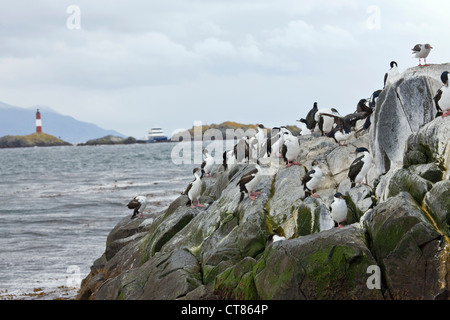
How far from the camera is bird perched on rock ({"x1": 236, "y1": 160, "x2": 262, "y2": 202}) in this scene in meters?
18.2

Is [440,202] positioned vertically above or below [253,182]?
below

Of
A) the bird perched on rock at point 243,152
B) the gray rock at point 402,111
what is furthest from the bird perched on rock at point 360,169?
the bird perched on rock at point 243,152

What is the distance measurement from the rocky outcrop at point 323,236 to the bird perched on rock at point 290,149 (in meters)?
0.37

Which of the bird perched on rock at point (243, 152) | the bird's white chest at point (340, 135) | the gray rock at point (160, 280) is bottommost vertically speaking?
the gray rock at point (160, 280)

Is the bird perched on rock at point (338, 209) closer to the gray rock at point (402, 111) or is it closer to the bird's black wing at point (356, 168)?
the bird's black wing at point (356, 168)

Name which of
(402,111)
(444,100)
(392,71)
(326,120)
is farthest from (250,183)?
(392,71)

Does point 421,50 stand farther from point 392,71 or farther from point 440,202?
point 440,202

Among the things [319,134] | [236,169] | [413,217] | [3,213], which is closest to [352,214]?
[413,217]

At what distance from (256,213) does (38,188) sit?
50657 millimetres

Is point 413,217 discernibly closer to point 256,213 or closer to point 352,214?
point 352,214

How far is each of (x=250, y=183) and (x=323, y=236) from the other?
4.69 m

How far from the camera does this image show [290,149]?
65.5ft

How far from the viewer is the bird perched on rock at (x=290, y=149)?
19.8 meters
